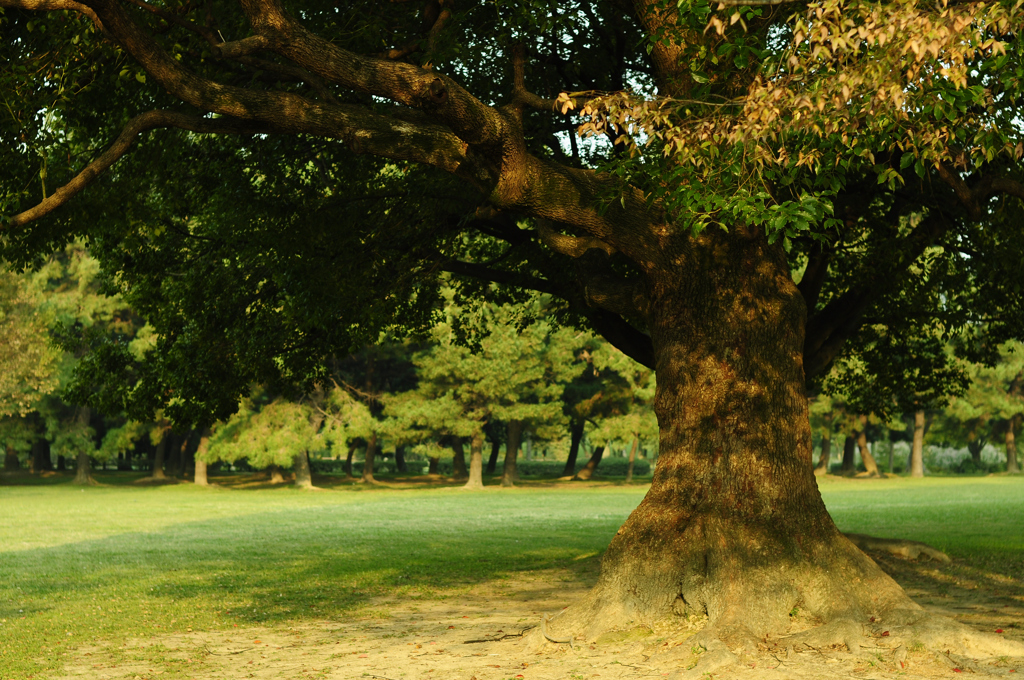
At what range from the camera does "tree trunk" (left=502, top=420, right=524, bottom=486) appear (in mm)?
53219

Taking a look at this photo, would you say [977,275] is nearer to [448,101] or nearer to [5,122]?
[448,101]

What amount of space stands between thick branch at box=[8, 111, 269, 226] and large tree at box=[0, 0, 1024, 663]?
0.03 m

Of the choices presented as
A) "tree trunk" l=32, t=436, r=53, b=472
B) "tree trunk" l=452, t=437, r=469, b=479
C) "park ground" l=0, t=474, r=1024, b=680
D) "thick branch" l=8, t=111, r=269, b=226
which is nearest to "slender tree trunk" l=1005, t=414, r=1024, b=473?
"park ground" l=0, t=474, r=1024, b=680

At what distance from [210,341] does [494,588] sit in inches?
240

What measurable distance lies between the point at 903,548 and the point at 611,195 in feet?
31.9

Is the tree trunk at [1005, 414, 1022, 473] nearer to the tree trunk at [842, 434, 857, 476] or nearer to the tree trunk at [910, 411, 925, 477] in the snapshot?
the tree trunk at [910, 411, 925, 477]

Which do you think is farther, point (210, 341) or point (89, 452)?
point (89, 452)

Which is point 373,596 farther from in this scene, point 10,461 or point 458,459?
point 10,461

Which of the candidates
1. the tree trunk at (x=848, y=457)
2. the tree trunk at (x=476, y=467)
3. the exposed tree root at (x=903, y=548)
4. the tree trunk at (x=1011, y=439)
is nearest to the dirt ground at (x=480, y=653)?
the exposed tree root at (x=903, y=548)

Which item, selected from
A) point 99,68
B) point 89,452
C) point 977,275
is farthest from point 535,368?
point 99,68

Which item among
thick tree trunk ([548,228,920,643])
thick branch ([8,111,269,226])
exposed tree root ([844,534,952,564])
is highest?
thick branch ([8,111,269,226])

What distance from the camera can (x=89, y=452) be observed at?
170 feet

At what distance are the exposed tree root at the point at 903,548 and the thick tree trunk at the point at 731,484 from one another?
6.18 metres

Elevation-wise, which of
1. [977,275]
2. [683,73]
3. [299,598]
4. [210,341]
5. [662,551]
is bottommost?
[299,598]
